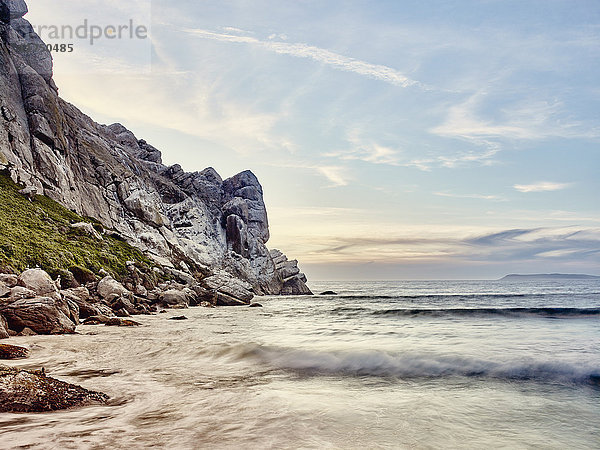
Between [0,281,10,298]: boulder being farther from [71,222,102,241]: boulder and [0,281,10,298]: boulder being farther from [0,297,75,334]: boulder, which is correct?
[71,222,102,241]: boulder

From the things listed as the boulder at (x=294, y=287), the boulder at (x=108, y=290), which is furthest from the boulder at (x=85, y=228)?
the boulder at (x=294, y=287)

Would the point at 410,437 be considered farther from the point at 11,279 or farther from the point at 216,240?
the point at 216,240

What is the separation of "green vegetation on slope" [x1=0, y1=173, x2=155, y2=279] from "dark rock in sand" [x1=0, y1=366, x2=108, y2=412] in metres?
19.2

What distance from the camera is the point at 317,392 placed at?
8.44 meters

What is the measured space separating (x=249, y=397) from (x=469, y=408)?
4.14m

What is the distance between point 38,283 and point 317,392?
13817 mm

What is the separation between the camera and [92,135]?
7012 cm

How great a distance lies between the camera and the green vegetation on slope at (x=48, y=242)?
25766 millimetres

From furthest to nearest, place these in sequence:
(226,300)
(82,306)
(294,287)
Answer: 1. (294,287)
2. (226,300)
3. (82,306)

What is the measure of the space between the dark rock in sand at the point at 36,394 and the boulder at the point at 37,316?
873 centimetres

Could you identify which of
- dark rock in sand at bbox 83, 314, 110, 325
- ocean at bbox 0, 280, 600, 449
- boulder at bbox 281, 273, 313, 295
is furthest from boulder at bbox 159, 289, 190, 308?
boulder at bbox 281, 273, 313, 295

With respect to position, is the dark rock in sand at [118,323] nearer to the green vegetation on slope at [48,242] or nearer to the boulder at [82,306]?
the boulder at [82,306]

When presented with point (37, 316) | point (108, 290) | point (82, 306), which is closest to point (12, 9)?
point (108, 290)

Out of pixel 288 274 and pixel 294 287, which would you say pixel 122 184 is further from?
pixel 294 287
